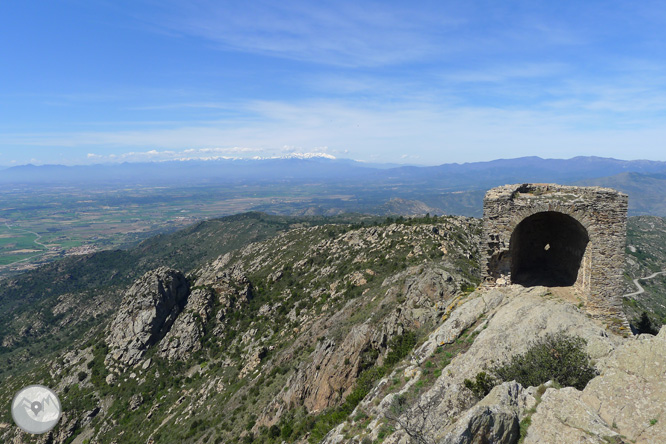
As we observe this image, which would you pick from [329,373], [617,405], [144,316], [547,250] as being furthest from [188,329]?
[617,405]

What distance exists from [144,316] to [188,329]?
7.51m

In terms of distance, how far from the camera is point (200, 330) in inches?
1922

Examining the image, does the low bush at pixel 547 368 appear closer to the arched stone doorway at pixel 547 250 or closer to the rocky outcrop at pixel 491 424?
the rocky outcrop at pixel 491 424

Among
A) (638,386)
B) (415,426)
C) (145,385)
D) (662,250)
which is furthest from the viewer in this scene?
(662,250)

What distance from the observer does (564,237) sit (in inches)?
733

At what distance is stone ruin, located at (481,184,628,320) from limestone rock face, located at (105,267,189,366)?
4983 centimetres

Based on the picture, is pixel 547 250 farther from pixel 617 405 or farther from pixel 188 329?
pixel 188 329

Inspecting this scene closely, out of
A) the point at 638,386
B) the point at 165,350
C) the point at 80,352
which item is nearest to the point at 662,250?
the point at 638,386

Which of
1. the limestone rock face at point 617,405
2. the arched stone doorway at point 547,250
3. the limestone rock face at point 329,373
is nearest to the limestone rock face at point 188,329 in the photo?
the limestone rock face at point 329,373

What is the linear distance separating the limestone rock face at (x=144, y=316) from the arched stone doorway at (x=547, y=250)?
50643 mm

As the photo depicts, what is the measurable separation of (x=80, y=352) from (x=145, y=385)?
18.3 metres

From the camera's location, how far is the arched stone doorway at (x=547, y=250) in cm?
1733

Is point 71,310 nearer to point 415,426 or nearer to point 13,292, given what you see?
point 13,292

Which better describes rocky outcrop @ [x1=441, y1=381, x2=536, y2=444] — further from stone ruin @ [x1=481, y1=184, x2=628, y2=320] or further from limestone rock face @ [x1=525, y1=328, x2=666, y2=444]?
stone ruin @ [x1=481, y1=184, x2=628, y2=320]
